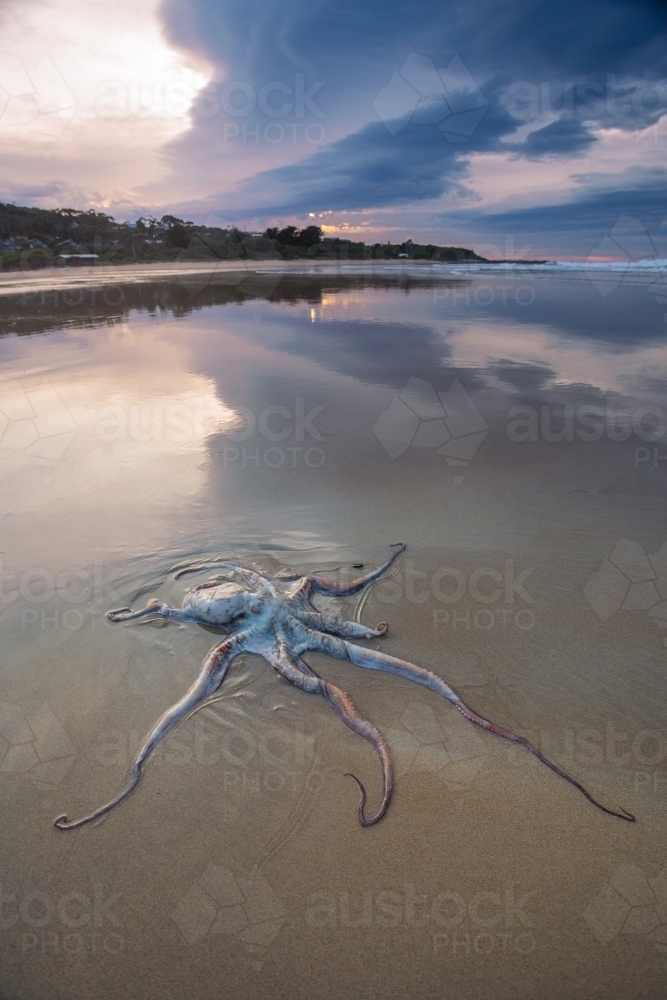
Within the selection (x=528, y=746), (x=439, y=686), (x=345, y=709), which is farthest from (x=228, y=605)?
(x=528, y=746)

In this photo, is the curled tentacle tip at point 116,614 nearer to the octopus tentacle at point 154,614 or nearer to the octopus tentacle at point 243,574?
the octopus tentacle at point 154,614

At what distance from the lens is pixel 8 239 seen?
191 feet

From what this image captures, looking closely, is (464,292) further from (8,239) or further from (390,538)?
(8,239)

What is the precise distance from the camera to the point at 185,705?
2.89m

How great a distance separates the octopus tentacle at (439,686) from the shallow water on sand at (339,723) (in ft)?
0.21

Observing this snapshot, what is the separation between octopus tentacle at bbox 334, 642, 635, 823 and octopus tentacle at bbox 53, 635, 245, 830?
0.77 meters

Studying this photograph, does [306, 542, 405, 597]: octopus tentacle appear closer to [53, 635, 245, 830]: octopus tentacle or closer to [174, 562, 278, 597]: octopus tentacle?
[174, 562, 278, 597]: octopus tentacle

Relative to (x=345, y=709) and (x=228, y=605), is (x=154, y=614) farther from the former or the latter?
(x=345, y=709)

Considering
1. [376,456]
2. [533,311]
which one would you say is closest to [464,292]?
[533,311]

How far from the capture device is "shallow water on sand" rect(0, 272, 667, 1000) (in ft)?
6.53

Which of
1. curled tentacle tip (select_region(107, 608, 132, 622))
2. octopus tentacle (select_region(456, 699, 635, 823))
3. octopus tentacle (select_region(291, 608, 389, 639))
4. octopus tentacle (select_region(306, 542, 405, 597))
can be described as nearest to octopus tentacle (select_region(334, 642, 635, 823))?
octopus tentacle (select_region(456, 699, 635, 823))

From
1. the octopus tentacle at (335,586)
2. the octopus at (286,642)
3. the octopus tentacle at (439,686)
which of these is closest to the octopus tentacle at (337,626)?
the octopus at (286,642)

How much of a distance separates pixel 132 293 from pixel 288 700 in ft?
82.1

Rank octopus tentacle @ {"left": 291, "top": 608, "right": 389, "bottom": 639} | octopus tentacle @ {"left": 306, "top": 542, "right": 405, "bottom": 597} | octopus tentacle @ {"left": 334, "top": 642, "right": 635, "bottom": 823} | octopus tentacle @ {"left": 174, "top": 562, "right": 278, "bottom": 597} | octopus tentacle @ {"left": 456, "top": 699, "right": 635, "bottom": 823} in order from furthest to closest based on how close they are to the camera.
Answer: octopus tentacle @ {"left": 306, "top": 542, "right": 405, "bottom": 597}
octopus tentacle @ {"left": 174, "top": 562, "right": 278, "bottom": 597}
octopus tentacle @ {"left": 291, "top": 608, "right": 389, "bottom": 639}
octopus tentacle @ {"left": 334, "top": 642, "right": 635, "bottom": 823}
octopus tentacle @ {"left": 456, "top": 699, "right": 635, "bottom": 823}
